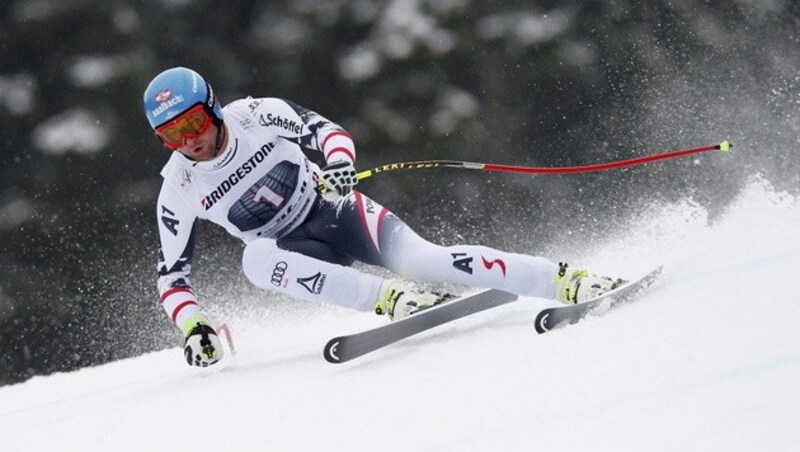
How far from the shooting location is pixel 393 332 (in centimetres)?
361

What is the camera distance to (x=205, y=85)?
148 inches

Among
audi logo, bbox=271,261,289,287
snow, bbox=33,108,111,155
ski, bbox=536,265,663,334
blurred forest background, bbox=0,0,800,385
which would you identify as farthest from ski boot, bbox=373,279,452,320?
snow, bbox=33,108,111,155

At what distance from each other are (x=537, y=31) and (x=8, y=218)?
17.7ft

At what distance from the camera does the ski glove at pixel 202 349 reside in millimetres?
3873

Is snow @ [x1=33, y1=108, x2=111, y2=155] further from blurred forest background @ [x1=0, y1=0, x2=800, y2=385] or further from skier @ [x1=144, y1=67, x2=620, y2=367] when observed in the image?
skier @ [x1=144, y1=67, x2=620, y2=367]

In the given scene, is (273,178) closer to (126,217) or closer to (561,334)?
(561,334)

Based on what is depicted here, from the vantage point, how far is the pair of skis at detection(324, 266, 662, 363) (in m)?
3.28

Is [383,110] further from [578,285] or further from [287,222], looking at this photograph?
[578,285]

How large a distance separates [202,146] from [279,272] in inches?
19.6

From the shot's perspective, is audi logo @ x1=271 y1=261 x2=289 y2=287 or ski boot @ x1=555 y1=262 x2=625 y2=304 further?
audi logo @ x1=271 y1=261 x2=289 y2=287

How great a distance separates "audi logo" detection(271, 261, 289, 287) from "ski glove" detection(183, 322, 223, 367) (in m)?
0.35

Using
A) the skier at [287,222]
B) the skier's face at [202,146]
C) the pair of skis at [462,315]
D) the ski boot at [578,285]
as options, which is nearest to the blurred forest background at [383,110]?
the skier at [287,222]

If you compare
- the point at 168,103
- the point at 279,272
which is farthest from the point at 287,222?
the point at 168,103

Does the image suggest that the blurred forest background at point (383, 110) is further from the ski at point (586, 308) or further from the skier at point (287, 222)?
the ski at point (586, 308)
